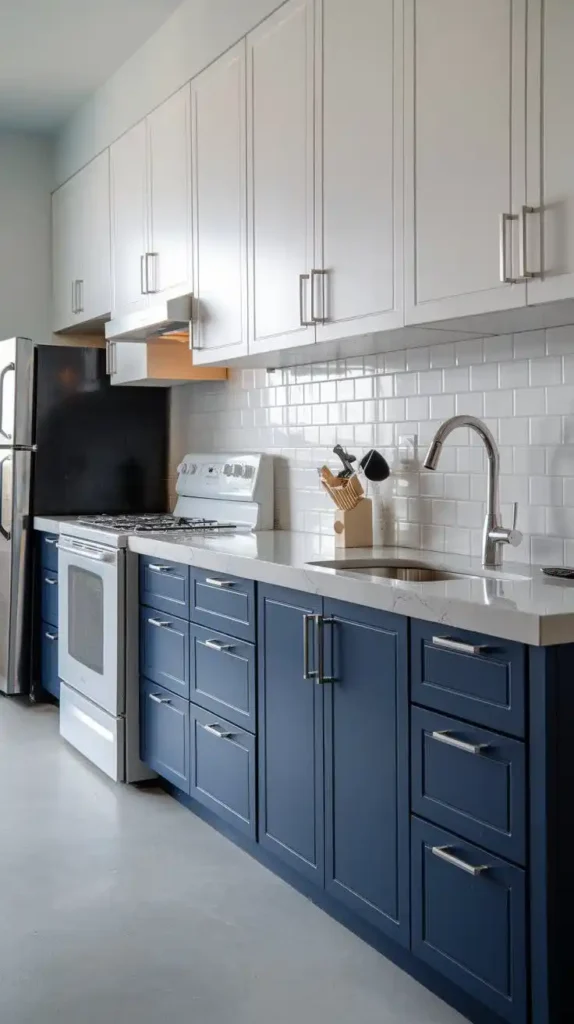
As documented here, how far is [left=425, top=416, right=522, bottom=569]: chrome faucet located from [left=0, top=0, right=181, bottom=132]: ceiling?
241cm

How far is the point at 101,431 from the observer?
5023 mm

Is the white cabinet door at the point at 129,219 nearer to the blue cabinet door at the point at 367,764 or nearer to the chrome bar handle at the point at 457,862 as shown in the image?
the blue cabinet door at the point at 367,764

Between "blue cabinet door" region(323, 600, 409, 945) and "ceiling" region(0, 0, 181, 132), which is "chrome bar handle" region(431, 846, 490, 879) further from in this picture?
"ceiling" region(0, 0, 181, 132)

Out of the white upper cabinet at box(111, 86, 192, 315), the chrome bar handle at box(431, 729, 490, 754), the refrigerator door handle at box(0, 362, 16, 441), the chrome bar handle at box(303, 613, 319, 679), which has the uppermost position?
the white upper cabinet at box(111, 86, 192, 315)

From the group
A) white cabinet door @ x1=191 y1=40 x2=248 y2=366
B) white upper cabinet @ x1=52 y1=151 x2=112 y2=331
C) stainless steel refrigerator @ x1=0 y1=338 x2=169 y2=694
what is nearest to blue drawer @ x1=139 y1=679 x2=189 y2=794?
white cabinet door @ x1=191 y1=40 x2=248 y2=366

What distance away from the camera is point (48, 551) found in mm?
4766

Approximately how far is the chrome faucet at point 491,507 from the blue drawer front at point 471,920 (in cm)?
77

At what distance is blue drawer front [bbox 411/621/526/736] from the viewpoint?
73.7 inches

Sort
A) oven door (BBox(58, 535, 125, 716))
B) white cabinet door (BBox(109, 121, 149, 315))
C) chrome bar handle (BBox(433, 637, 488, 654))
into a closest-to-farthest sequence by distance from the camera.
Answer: chrome bar handle (BBox(433, 637, 488, 654)) → oven door (BBox(58, 535, 125, 716)) → white cabinet door (BBox(109, 121, 149, 315))

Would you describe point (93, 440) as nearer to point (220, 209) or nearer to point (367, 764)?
point (220, 209)

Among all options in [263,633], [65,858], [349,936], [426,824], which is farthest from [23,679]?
[426,824]

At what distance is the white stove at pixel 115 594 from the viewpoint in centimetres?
371

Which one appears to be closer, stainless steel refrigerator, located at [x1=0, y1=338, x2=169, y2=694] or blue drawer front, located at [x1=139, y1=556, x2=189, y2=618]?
blue drawer front, located at [x1=139, y1=556, x2=189, y2=618]

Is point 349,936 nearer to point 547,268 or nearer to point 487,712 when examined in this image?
point 487,712
